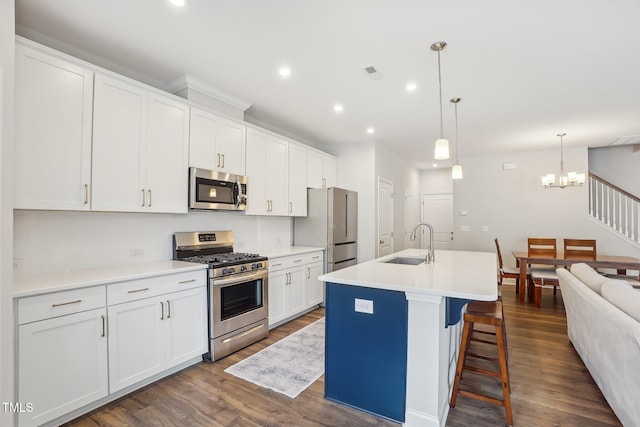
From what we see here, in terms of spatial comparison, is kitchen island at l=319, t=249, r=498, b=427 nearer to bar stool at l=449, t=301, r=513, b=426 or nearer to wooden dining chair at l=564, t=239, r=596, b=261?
bar stool at l=449, t=301, r=513, b=426

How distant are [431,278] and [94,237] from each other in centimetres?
279

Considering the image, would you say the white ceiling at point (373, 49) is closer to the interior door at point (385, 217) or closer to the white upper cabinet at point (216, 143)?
the white upper cabinet at point (216, 143)

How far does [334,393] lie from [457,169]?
2988mm

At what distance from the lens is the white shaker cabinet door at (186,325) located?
2.64 m

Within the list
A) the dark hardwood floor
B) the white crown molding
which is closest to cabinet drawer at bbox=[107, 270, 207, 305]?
the dark hardwood floor

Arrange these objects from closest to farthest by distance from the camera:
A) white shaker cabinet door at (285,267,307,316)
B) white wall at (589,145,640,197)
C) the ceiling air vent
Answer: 1. the ceiling air vent
2. white shaker cabinet door at (285,267,307,316)
3. white wall at (589,145,640,197)

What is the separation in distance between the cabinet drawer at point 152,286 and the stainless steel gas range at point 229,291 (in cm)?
15

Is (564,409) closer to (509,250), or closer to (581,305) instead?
(581,305)

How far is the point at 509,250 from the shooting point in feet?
21.7

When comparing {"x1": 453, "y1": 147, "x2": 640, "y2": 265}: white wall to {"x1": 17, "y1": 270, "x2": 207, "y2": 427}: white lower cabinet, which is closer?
{"x1": 17, "y1": 270, "x2": 207, "y2": 427}: white lower cabinet

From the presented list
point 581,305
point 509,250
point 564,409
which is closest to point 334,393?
point 564,409

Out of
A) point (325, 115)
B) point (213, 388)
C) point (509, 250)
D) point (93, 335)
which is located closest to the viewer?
point (93, 335)

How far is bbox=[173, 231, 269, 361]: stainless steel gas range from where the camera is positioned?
296 centimetres

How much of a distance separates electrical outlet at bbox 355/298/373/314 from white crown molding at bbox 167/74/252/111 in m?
2.66
